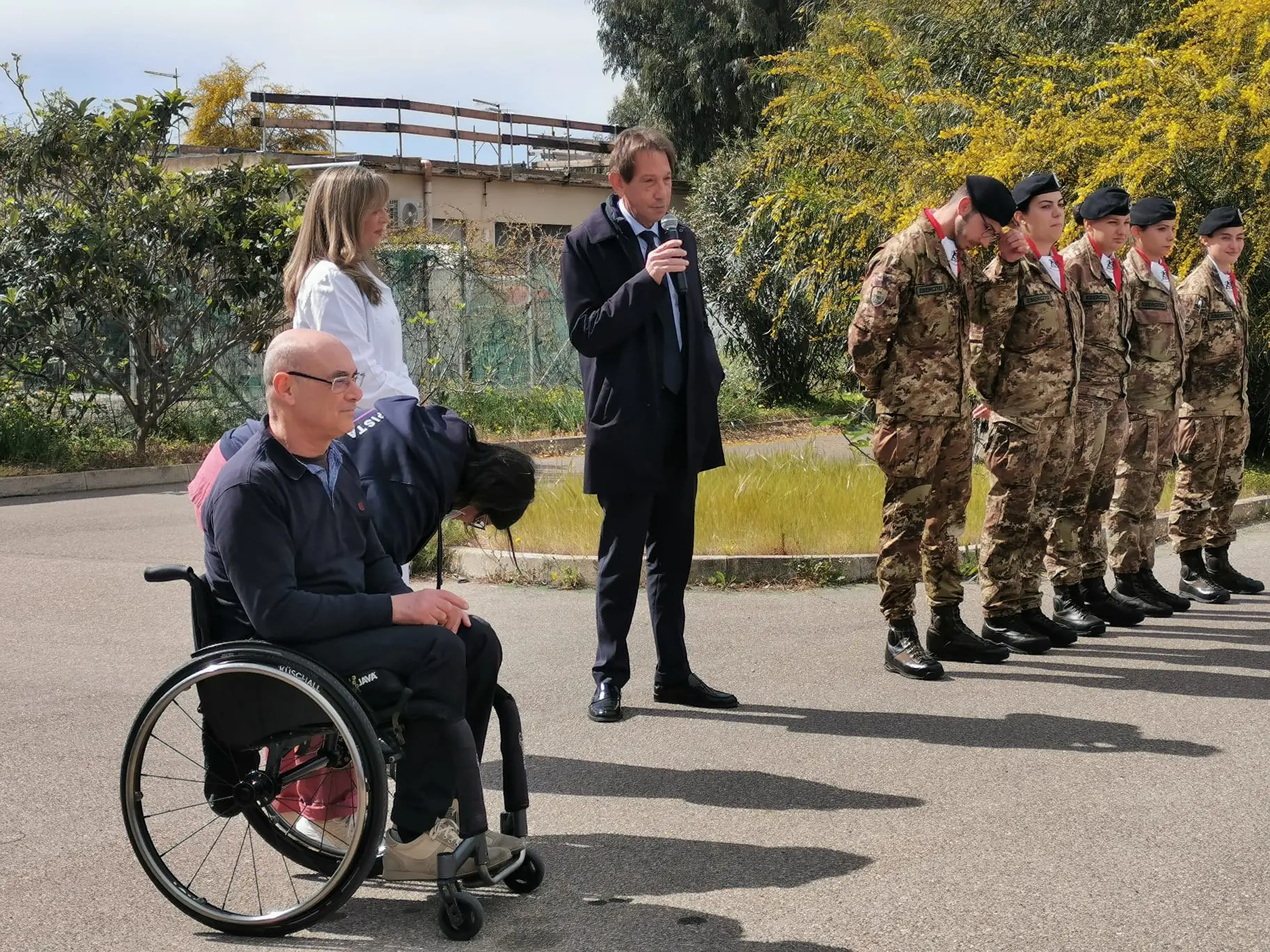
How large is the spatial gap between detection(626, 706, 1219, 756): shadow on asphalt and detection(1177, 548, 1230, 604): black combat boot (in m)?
2.25

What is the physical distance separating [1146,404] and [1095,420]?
28.1 inches

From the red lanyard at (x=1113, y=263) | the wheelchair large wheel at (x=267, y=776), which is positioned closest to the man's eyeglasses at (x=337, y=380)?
the wheelchair large wheel at (x=267, y=776)

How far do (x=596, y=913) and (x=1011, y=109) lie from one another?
12.3 meters

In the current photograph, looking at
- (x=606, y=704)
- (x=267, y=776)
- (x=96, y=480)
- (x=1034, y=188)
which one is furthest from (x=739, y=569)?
(x=96, y=480)

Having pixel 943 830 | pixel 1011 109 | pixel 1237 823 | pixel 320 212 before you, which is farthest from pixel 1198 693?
pixel 1011 109

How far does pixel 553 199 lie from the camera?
36688mm

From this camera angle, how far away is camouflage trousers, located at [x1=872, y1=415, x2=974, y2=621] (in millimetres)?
6668

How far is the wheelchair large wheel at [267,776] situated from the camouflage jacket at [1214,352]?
6209mm

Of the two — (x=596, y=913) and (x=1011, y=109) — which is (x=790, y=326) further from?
(x=596, y=913)

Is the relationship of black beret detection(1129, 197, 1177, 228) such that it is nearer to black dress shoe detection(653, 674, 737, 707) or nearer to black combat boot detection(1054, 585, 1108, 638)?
black combat boot detection(1054, 585, 1108, 638)

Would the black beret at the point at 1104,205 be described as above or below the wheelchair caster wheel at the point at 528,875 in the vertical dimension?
above

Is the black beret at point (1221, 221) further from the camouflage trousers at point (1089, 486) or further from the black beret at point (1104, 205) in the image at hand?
the camouflage trousers at point (1089, 486)

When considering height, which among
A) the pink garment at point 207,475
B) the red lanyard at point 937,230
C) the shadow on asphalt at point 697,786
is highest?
the red lanyard at point 937,230

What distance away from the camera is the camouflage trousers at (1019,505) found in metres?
7.19
